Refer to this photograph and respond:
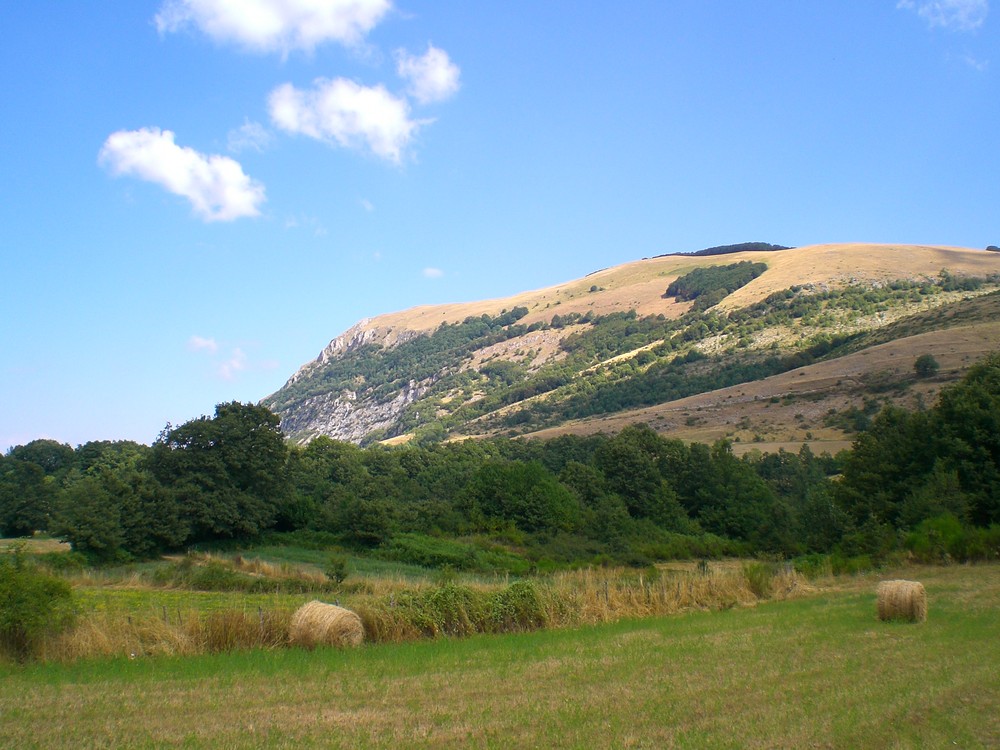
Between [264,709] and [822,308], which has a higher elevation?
[822,308]

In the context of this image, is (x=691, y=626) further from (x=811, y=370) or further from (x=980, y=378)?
(x=811, y=370)

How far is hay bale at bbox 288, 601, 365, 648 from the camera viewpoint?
17125 mm

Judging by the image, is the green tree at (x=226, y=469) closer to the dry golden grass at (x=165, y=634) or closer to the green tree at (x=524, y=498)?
the green tree at (x=524, y=498)

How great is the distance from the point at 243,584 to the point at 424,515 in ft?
92.4

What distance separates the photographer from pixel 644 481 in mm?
69000

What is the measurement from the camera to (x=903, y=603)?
1862cm

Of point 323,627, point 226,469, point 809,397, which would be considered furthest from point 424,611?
point 809,397

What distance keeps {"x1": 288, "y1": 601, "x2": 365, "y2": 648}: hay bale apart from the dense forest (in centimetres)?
2487

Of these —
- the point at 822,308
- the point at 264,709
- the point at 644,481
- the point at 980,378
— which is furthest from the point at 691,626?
the point at 822,308

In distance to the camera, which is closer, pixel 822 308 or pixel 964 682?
pixel 964 682

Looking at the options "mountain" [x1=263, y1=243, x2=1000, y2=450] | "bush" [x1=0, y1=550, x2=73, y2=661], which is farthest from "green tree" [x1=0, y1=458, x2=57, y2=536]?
"bush" [x1=0, y1=550, x2=73, y2=661]

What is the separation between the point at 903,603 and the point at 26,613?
1849 centimetres

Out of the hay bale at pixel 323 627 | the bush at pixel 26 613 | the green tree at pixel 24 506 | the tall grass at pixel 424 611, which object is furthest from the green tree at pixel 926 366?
the bush at pixel 26 613

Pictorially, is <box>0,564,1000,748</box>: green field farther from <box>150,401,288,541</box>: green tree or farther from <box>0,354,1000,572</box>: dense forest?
Result: <box>150,401,288,541</box>: green tree
